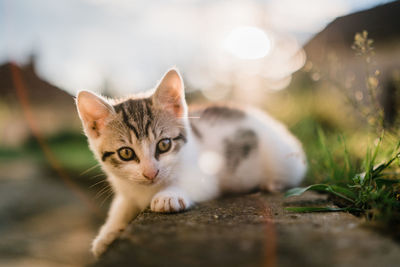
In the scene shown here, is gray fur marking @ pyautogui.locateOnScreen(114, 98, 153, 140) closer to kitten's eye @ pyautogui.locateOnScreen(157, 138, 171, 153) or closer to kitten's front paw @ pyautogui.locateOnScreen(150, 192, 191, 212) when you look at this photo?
kitten's eye @ pyautogui.locateOnScreen(157, 138, 171, 153)

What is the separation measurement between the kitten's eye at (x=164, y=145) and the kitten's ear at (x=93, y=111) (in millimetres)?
378

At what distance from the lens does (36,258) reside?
273 centimetres

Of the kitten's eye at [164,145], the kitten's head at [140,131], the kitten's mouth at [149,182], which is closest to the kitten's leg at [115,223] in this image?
the kitten's head at [140,131]

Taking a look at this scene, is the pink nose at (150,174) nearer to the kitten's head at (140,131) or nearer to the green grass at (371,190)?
the kitten's head at (140,131)

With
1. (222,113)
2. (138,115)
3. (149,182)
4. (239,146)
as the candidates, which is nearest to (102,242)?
(149,182)

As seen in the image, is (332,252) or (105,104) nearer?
(332,252)

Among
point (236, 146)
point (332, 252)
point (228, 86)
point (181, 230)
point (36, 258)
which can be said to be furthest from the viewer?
point (228, 86)

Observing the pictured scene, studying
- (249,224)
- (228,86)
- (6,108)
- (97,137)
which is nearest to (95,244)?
(97,137)

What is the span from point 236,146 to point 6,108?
29.8ft

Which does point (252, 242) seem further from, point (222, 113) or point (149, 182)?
point (222, 113)

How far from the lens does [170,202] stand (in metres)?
1.43

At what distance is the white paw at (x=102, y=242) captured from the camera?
154cm

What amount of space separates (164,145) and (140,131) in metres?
0.16

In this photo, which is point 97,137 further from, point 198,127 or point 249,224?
point 249,224
